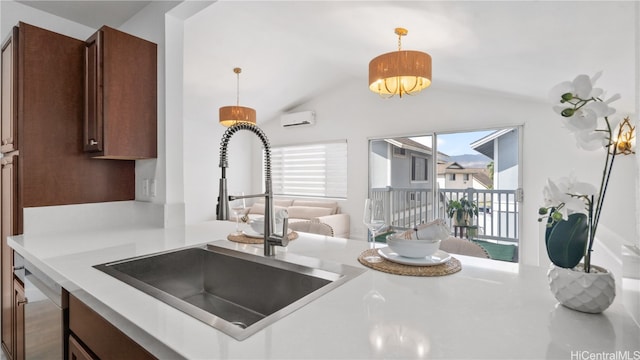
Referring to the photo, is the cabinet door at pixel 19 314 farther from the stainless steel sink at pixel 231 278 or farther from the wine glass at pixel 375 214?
the wine glass at pixel 375 214

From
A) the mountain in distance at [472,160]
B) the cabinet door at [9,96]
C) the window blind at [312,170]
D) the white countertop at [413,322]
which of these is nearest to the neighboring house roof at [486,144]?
the mountain in distance at [472,160]

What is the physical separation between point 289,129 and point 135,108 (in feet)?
14.5

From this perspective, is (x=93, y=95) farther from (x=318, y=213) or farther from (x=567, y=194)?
(x=318, y=213)

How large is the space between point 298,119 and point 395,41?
2.90m

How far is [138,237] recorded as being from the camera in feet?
5.43

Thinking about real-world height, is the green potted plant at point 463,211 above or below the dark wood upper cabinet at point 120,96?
below

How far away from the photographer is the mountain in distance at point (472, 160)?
445 centimetres

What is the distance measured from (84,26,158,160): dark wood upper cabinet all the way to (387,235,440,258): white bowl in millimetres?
1680

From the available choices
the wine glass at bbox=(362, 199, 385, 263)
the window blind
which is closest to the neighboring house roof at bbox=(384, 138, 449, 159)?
the window blind

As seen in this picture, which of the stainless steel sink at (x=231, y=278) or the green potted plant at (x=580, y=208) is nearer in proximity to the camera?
the green potted plant at (x=580, y=208)

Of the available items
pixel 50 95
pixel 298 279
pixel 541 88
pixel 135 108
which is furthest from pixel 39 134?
pixel 541 88

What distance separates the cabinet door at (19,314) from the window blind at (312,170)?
455 cm

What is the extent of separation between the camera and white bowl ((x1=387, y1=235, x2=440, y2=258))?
104cm

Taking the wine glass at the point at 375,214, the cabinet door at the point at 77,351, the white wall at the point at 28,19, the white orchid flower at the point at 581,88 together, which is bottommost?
the cabinet door at the point at 77,351
